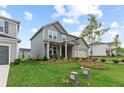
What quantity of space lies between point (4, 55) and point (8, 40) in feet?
4.31

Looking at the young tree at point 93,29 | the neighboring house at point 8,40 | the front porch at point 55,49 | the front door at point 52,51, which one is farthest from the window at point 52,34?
the neighboring house at point 8,40

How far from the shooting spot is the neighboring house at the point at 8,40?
608 inches

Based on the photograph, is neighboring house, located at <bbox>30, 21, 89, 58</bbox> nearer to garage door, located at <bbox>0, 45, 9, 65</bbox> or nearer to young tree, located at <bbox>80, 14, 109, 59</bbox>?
young tree, located at <bbox>80, 14, 109, 59</bbox>

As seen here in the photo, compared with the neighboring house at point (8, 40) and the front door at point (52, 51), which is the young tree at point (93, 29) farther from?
the neighboring house at point (8, 40)

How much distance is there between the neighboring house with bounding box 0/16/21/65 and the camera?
608 inches

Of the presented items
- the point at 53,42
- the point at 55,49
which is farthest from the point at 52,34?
the point at 55,49

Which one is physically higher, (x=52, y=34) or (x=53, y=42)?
(x=52, y=34)

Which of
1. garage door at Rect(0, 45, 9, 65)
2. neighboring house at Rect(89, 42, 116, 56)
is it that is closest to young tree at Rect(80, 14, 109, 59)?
garage door at Rect(0, 45, 9, 65)

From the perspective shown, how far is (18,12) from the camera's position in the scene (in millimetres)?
16891

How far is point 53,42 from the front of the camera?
68.9ft

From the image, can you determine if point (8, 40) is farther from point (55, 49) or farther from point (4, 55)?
point (55, 49)
